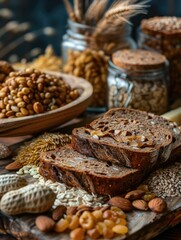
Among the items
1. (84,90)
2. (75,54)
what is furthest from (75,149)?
(75,54)

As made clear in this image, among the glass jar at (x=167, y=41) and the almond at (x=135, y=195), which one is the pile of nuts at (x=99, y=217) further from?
the glass jar at (x=167, y=41)

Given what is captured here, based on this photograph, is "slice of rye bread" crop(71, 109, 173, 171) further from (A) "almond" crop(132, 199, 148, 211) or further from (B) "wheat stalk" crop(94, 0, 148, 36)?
(B) "wheat stalk" crop(94, 0, 148, 36)

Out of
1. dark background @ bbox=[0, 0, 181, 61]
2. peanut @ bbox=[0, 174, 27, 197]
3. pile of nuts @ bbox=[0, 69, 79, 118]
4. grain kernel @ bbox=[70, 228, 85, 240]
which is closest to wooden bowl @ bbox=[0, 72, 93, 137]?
pile of nuts @ bbox=[0, 69, 79, 118]

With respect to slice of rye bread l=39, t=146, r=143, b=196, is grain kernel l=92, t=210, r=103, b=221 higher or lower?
lower

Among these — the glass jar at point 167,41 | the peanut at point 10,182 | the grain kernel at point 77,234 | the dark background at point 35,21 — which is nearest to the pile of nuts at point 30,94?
the peanut at point 10,182

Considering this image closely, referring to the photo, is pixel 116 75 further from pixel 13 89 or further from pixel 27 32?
pixel 27 32

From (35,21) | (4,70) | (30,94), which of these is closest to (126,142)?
(30,94)
